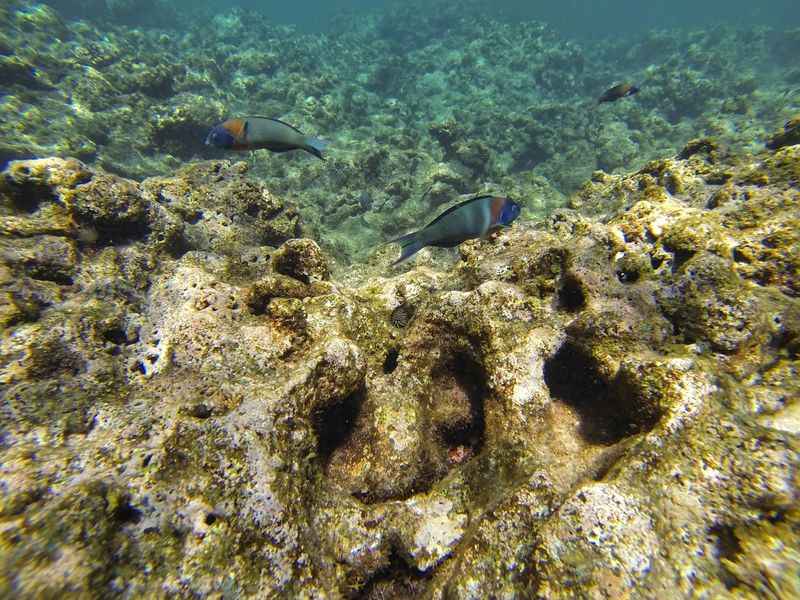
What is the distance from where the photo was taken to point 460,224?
268 centimetres

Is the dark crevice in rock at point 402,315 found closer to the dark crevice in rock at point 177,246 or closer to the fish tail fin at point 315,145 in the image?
the fish tail fin at point 315,145

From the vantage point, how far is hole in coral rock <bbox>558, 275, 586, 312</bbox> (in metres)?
2.67

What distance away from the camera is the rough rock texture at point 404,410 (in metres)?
1.54

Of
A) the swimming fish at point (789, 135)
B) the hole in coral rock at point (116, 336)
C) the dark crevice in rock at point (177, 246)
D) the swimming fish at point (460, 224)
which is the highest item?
the swimming fish at point (789, 135)

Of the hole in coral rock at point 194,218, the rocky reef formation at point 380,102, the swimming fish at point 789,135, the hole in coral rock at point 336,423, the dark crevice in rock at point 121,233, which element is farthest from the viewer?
the rocky reef formation at point 380,102

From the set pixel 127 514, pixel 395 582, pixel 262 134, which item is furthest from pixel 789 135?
pixel 127 514

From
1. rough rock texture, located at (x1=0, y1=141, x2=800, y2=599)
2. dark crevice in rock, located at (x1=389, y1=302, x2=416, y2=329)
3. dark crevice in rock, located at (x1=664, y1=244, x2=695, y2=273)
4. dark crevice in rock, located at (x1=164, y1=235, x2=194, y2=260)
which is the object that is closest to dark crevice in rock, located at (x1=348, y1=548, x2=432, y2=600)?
rough rock texture, located at (x1=0, y1=141, x2=800, y2=599)

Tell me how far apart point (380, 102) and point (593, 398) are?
671 inches

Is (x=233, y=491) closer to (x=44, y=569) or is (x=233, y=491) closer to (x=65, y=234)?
(x=44, y=569)

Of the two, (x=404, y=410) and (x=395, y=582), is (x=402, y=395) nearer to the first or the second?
(x=404, y=410)

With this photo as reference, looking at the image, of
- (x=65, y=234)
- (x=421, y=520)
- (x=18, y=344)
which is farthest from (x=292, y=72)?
(x=421, y=520)

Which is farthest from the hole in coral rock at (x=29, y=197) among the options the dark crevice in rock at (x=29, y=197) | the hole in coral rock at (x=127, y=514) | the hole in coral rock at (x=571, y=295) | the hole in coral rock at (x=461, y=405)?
the hole in coral rock at (x=571, y=295)

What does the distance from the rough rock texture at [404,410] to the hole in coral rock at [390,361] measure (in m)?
0.02

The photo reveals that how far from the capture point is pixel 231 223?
451 cm
